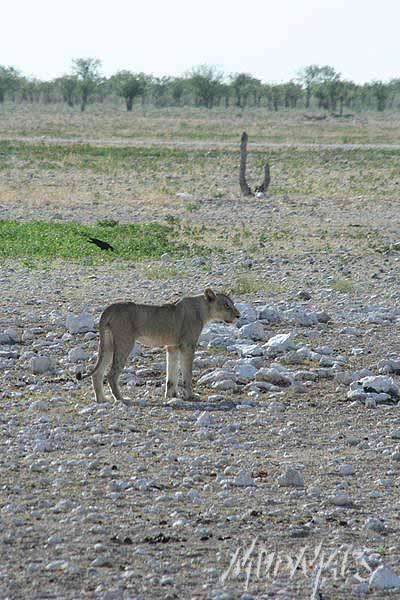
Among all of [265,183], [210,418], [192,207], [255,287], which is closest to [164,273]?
[255,287]

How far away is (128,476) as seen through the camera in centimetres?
879

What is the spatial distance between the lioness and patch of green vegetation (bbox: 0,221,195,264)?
28.0 ft

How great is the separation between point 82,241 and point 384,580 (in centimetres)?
1577

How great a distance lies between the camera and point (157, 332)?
11.5 metres

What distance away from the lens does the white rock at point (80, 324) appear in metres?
14.0

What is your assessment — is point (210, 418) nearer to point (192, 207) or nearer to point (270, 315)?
point (270, 315)

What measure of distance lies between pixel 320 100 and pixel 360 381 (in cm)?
11270

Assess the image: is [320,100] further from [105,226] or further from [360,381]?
[360,381]

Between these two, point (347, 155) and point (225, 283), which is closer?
point (225, 283)

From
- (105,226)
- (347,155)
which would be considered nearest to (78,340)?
(105,226)

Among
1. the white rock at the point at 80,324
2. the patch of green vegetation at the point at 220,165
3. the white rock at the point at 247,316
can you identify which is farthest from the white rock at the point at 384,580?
the patch of green vegetation at the point at 220,165

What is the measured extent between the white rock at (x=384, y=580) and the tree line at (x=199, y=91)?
104 metres

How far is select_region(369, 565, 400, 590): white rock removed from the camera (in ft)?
22.4

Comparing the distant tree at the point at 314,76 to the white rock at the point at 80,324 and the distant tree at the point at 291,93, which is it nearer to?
the distant tree at the point at 291,93
